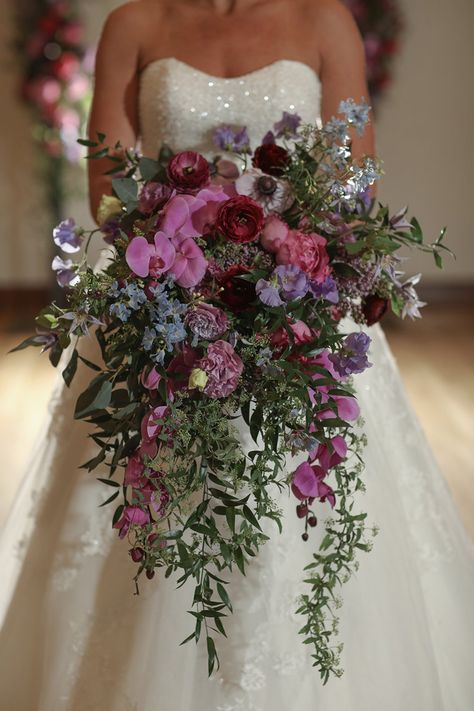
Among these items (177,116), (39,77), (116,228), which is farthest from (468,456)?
(39,77)

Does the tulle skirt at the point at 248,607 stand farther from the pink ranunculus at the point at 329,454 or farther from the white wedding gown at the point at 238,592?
the pink ranunculus at the point at 329,454

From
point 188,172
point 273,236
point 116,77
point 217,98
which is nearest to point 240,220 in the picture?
point 273,236

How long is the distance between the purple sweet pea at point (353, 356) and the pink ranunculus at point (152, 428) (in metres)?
0.31

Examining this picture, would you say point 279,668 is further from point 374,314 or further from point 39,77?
point 39,77

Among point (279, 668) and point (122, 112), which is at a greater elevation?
point (122, 112)

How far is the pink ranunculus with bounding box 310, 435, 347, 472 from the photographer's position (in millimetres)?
1558

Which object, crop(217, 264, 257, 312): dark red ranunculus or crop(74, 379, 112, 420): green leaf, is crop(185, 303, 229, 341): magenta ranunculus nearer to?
crop(217, 264, 257, 312): dark red ranunculus

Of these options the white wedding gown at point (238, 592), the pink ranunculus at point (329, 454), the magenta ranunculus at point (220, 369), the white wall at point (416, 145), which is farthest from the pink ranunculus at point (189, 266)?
the white wall at point (416, 145)

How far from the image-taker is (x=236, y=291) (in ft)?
4.81

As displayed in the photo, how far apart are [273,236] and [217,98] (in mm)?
977

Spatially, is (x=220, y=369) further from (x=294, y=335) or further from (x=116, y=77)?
(x=116, y=77)

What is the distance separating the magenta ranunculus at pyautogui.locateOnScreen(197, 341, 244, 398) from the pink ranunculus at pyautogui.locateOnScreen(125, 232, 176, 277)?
0.16m

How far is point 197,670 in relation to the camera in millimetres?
1818

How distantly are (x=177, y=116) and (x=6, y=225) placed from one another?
5.13 meters
